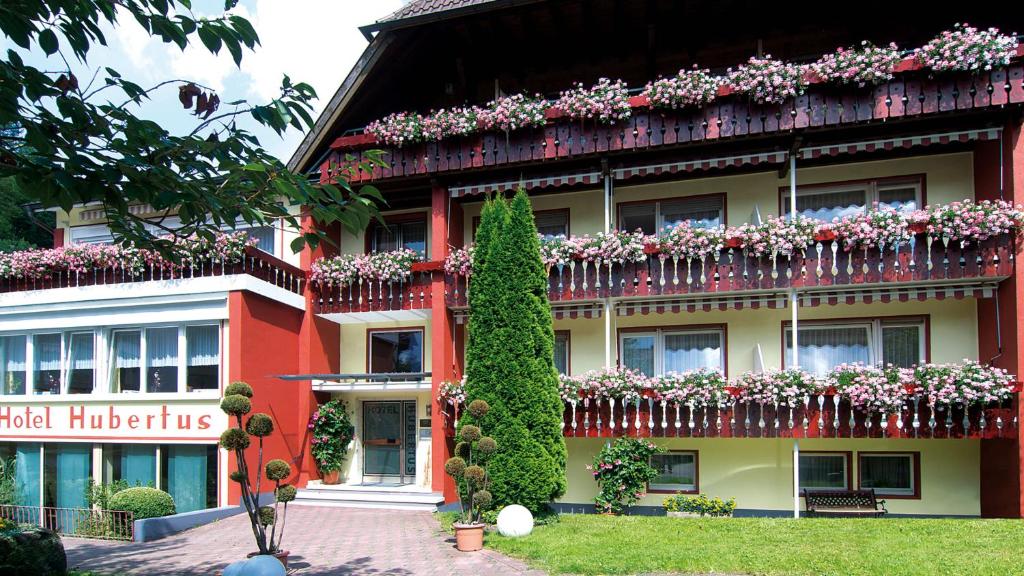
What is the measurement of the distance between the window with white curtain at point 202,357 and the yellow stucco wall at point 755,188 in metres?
6.22

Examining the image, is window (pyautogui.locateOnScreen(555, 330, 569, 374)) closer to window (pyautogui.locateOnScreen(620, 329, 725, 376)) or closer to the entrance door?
window (pyautogui.locateOnScreen(620, 329, 725, 376))

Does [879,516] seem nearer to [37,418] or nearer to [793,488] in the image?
[793,488]

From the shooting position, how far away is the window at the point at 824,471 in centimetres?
1551

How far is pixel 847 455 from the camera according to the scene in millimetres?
15430

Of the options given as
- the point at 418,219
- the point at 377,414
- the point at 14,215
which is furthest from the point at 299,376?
the point at 14,215

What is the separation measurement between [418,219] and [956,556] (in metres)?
13.3

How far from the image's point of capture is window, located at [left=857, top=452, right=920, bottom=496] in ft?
49.5

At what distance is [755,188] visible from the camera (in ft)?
54.4

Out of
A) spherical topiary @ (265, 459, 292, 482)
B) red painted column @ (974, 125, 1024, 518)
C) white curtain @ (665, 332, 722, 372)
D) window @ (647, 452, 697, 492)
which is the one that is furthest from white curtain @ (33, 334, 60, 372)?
red painted column @ (974, 125, 1024, 518)

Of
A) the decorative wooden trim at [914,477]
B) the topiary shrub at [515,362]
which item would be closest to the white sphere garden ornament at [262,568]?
the topiary shrub at [515,362]

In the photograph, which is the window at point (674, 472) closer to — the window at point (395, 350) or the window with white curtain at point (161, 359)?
the window at point (395, 350)

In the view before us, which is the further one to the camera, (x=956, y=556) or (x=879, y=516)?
(x=879, y=516)

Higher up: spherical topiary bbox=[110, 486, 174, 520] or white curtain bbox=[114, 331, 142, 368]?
white curtain bbox=[114, 331, 142, 368]

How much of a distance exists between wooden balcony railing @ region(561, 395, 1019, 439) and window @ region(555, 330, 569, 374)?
2198 millimetres
